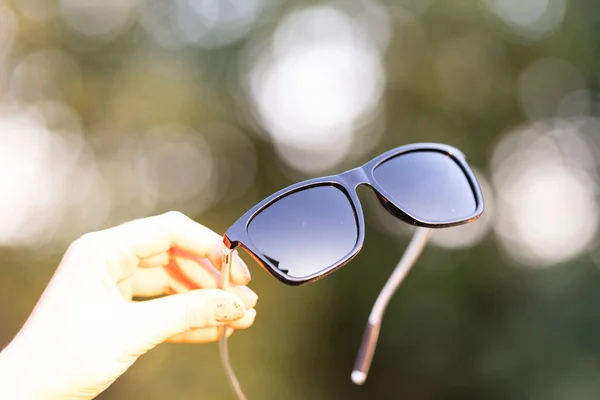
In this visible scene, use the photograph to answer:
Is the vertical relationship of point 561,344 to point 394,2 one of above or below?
below

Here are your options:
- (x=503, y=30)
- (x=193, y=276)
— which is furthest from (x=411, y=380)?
(x=193, y=276)

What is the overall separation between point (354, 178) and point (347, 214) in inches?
3.7

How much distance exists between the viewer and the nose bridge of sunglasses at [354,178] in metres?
1.29

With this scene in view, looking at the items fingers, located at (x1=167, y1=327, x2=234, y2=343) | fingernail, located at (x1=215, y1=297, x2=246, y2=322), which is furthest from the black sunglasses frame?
fingers, located at (x1=167, y1=327, x2=234, y2=343)

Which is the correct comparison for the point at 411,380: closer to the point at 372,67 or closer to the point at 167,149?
the point at 372,67

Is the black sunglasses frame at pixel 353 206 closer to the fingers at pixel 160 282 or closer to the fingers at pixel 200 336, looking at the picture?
the fingers at pixel 160 282

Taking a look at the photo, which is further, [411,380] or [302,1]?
[302,1]

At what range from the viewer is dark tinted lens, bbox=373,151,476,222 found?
4.49 ft

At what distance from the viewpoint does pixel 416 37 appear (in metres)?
7.68

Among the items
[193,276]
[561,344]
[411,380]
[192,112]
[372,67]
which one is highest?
[193,276]

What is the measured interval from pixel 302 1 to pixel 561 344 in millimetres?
7283

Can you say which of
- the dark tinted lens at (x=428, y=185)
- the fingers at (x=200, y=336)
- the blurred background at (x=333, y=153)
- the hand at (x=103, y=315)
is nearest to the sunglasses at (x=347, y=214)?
the dark tinted lens at (x=428, y=185)

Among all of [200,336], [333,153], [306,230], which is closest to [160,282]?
[200,336]

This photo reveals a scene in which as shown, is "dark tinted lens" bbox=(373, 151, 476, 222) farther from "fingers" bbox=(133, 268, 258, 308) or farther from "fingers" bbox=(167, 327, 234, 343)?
"fingers" bbox=(167, 327, 234, 343)
